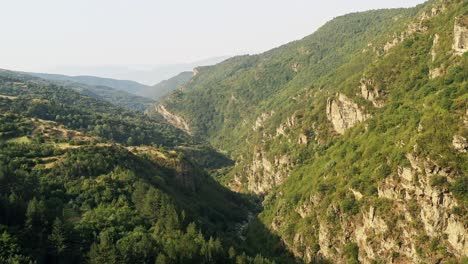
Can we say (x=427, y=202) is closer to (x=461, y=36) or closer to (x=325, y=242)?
(x=325, y=242)

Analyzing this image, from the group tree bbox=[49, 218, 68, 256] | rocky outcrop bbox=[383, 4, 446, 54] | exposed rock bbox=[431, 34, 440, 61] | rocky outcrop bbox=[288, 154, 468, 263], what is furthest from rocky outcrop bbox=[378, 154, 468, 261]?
rocky outcrop bbox=[383, 4, 446, 54]

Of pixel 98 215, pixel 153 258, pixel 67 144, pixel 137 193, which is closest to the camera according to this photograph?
pixel 153 258

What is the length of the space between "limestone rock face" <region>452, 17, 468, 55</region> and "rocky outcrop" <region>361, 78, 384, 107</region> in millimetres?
37146

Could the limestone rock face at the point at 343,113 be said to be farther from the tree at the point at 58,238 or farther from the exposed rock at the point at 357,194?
the tree at the point at 58,238

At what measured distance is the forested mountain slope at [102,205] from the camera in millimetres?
82438

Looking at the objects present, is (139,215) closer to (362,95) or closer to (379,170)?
(379,170)

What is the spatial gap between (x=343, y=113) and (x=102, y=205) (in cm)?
11127

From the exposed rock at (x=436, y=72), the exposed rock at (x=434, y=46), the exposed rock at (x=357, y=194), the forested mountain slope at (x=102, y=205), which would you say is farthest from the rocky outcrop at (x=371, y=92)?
the forested mountain slope at (x=102, y=205)

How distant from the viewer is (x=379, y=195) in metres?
116

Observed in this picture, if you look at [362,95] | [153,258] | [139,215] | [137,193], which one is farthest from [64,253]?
[362,95]

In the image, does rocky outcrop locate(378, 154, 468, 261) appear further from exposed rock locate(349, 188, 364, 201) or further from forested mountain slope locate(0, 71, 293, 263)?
forested mountain slope locate(0, 71, 293, 263)

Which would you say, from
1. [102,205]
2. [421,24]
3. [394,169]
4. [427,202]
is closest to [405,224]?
[427,202]

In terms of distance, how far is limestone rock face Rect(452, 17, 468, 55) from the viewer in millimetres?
130000

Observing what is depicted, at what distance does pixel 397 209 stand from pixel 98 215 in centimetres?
7786
